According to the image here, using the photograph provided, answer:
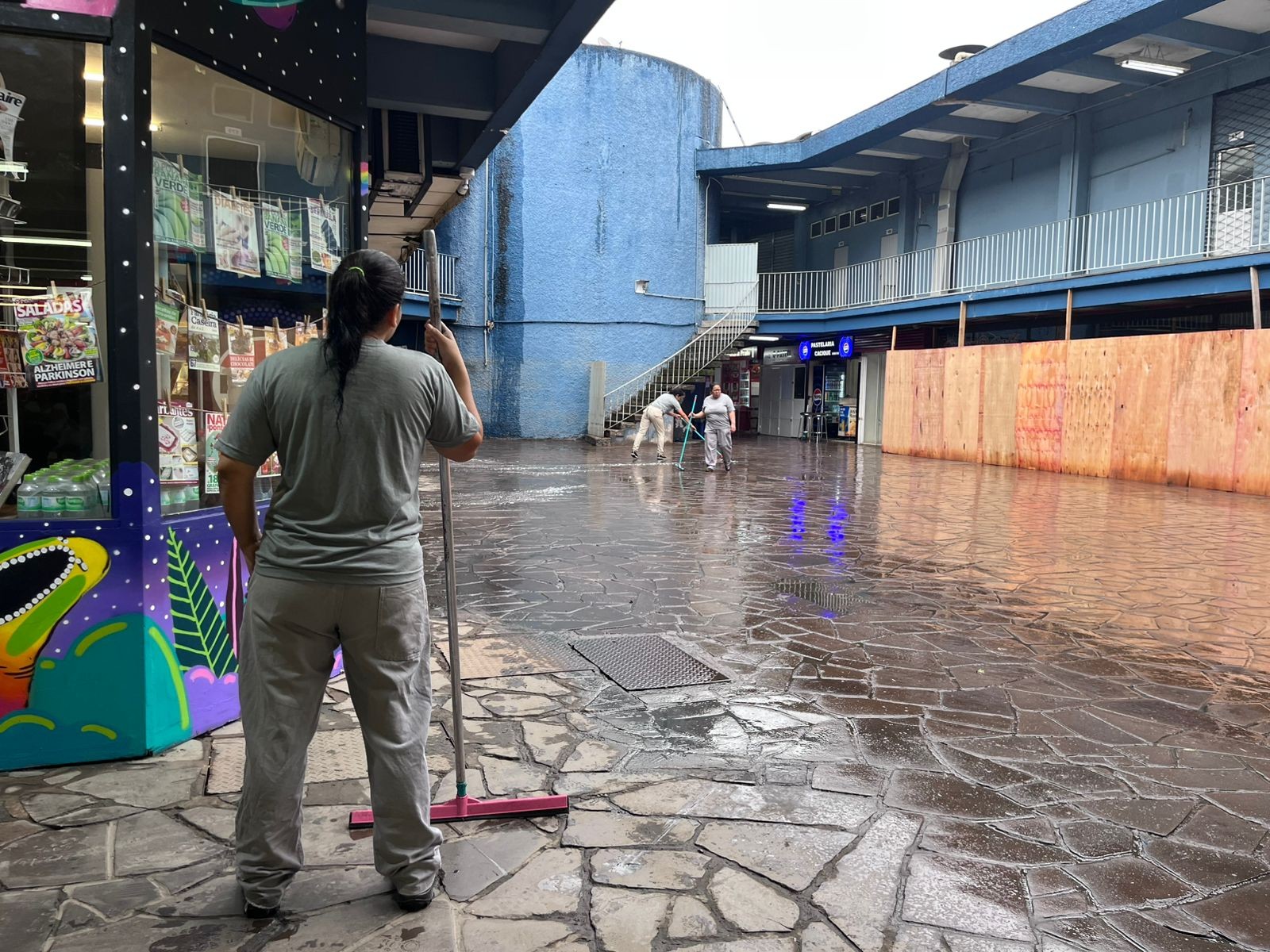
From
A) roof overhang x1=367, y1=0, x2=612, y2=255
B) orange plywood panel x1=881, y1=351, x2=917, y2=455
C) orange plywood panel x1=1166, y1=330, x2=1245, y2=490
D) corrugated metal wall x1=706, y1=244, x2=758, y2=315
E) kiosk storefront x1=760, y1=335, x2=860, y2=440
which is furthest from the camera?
corrugated metal wall x1=706, y1=244, x2=758, y2=315

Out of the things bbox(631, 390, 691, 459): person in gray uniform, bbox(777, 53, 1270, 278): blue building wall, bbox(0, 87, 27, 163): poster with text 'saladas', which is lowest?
bbox(631, 390, 691, 459): person in gray uniform

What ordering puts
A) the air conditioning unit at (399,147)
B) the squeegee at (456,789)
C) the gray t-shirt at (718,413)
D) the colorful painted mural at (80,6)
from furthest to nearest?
the gray t-shirt at (718,413)
the air conditioning unit at (399,147)
the colorful painted mural at (80,6)
the squeegee at (456,789)

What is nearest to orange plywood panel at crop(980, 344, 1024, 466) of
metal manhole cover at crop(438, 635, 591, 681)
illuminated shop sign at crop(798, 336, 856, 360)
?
illuminated shop sign at crop(798, 336, 856, 360)

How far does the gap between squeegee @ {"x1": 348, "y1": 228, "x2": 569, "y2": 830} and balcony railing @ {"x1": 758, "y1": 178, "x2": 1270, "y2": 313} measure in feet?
52.4

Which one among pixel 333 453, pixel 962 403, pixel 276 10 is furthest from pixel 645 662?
pixel 962 403

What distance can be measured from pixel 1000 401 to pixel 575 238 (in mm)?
12856

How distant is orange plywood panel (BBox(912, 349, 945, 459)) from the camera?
66.6 feet

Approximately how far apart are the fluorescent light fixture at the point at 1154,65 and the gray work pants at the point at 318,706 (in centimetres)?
1910

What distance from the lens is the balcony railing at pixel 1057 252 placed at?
55.2ft

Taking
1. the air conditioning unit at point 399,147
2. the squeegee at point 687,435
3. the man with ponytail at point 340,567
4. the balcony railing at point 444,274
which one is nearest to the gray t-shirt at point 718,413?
the squeegee at point 687,435

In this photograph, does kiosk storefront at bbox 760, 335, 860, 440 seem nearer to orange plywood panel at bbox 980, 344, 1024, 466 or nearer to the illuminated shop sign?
the illuminated shop sign

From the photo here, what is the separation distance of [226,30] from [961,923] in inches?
170

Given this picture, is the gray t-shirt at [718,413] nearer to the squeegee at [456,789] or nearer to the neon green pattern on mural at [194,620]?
the neon green pattern on mural at [194,620]

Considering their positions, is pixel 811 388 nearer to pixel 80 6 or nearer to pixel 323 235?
pixel 323 235
